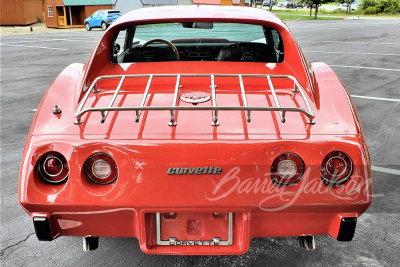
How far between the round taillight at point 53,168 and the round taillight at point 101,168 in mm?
138

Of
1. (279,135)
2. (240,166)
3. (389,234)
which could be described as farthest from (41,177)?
(389,234)

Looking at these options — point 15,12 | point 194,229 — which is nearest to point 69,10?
point 15,12

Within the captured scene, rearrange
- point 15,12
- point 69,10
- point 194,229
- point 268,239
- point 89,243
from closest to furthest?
point 194,229 < point 89,243 < point 268,239 < point 15,12 < point 69,10

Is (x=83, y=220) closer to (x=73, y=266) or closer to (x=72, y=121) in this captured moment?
(x=72, y=121)

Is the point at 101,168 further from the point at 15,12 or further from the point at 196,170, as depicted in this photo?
the point at 15,12

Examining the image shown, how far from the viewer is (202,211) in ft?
6.77

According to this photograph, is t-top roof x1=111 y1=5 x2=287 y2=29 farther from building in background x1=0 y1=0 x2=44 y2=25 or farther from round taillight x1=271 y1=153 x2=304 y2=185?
building in background x1=0 y1=0 x2=44 y2=25

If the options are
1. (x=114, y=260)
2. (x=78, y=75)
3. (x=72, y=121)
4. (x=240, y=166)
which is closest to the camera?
(x=240, y=166)

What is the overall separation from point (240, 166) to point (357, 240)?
1612 millimetres

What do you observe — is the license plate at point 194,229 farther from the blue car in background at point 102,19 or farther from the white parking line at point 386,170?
the blue car in background at point 102,19

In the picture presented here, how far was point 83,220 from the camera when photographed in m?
2.13

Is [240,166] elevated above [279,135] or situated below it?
below

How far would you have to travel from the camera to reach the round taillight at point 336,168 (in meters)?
2.09

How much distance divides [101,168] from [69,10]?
36.2m
